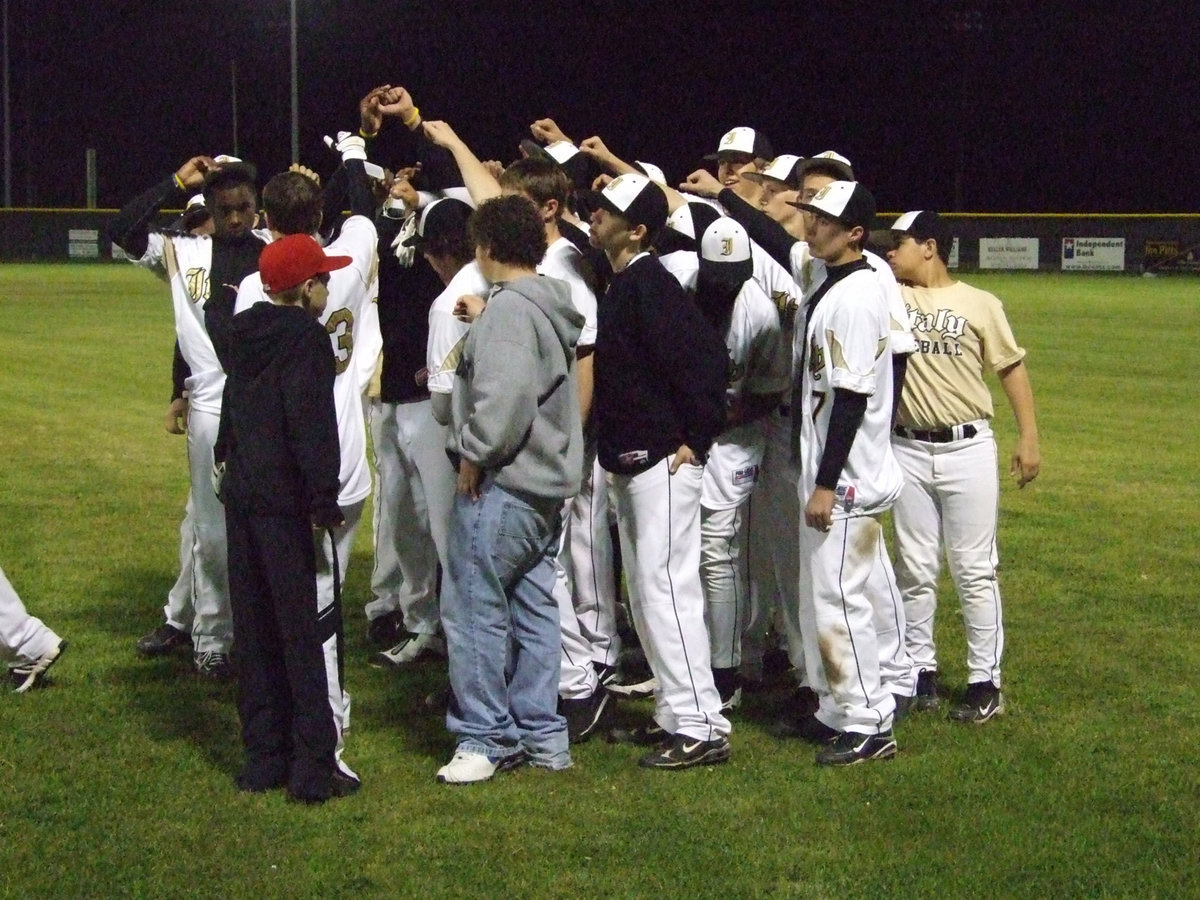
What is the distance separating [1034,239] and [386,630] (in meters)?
34.9

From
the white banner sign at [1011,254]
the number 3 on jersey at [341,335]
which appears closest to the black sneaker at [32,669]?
the number 3 on jersey at [341,335]

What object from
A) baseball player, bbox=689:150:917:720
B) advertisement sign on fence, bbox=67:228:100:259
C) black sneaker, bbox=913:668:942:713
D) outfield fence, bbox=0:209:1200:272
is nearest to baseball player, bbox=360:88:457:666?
baseball player, bbox=689:150:917:720

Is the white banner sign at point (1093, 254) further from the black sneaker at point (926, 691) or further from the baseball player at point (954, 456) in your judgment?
the black sneaker at point (926, 691)

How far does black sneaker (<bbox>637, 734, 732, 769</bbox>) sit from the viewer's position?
15.8 feet

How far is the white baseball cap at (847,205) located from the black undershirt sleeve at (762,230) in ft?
3.21

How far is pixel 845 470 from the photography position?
15.6ft

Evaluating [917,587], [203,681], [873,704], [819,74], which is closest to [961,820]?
[873,704]

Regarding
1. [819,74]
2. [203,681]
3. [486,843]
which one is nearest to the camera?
[486,843]

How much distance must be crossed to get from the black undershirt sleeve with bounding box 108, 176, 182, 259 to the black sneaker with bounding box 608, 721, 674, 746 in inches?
102

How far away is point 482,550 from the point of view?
15.2ft

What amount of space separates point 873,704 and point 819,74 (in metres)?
42.2

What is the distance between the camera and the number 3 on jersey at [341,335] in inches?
207

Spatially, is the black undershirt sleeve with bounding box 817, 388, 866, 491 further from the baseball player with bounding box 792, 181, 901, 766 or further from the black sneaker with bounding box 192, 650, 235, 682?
the black sneaker with bounding box 192, 650, 235, 682

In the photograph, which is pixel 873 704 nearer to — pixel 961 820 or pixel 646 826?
pixel 961 820
